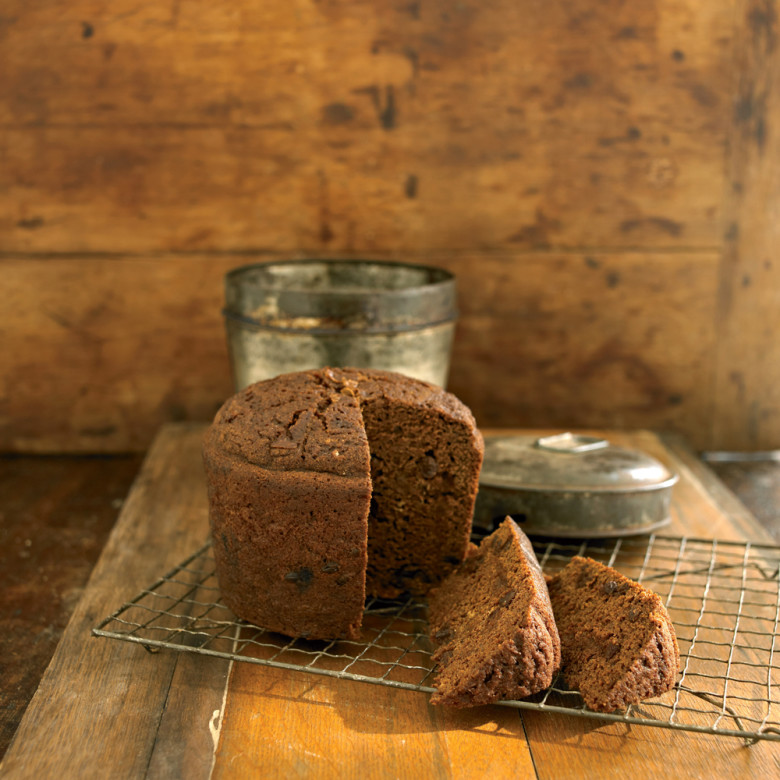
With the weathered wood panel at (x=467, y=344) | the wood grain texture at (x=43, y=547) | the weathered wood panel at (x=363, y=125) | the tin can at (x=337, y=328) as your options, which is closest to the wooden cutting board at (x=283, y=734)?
the wood grain texture at (x=43, y=547)

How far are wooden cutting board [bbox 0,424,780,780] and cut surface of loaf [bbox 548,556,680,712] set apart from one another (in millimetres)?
65

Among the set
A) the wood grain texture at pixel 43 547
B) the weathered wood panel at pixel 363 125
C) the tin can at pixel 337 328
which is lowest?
the wood grain texture at pixel 43 547

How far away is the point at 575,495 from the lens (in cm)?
207

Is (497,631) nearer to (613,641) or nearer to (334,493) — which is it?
(613,641)

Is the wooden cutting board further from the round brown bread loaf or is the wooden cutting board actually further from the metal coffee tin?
the metal coffee tin

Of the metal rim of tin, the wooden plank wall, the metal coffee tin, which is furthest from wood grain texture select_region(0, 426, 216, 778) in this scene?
the wooden plank wall

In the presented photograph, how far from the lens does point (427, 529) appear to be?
1888mm

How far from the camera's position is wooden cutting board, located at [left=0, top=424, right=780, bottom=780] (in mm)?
1347

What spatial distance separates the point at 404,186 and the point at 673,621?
171cm

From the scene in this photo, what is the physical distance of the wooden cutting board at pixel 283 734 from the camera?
53.0 inches

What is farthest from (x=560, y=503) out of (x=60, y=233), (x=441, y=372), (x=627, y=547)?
(x=60, y=233)

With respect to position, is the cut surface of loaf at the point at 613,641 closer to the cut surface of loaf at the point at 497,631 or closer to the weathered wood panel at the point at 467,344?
the cut surface of loaf at the point at 497,631

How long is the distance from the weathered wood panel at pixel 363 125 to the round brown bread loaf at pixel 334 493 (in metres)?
1.17

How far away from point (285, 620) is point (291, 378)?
53cm
